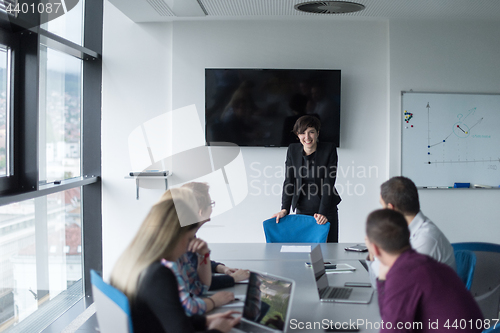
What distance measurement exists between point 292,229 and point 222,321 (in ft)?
6.00

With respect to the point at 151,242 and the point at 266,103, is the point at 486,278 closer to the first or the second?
the point at 151,242

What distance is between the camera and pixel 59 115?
4254 millimetres

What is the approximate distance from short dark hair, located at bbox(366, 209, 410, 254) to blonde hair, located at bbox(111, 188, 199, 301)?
74 centimetres

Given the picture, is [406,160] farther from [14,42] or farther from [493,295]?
[14,42]

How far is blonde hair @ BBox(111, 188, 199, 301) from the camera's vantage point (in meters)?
1.64

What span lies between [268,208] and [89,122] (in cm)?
218

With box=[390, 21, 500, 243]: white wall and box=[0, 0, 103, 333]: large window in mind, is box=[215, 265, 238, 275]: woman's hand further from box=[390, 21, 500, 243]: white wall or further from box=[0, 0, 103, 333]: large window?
box=[390, 21, 500, 243]: white wall

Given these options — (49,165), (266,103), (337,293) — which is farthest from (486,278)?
(49,165)

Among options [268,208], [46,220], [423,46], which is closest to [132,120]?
[46,220]

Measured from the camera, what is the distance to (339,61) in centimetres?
480

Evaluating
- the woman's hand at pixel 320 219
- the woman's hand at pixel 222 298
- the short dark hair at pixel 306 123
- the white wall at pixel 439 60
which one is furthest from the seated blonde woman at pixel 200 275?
the white wall at pixel 439 60

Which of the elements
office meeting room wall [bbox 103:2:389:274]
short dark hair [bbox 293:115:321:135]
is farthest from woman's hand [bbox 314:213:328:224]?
office meeting room wall [bbox 103:2:389:274]

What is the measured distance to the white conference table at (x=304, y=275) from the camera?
6.18 feet

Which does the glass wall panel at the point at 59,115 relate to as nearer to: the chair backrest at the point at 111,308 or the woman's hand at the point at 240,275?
the woman's hand at the point at 240,275
